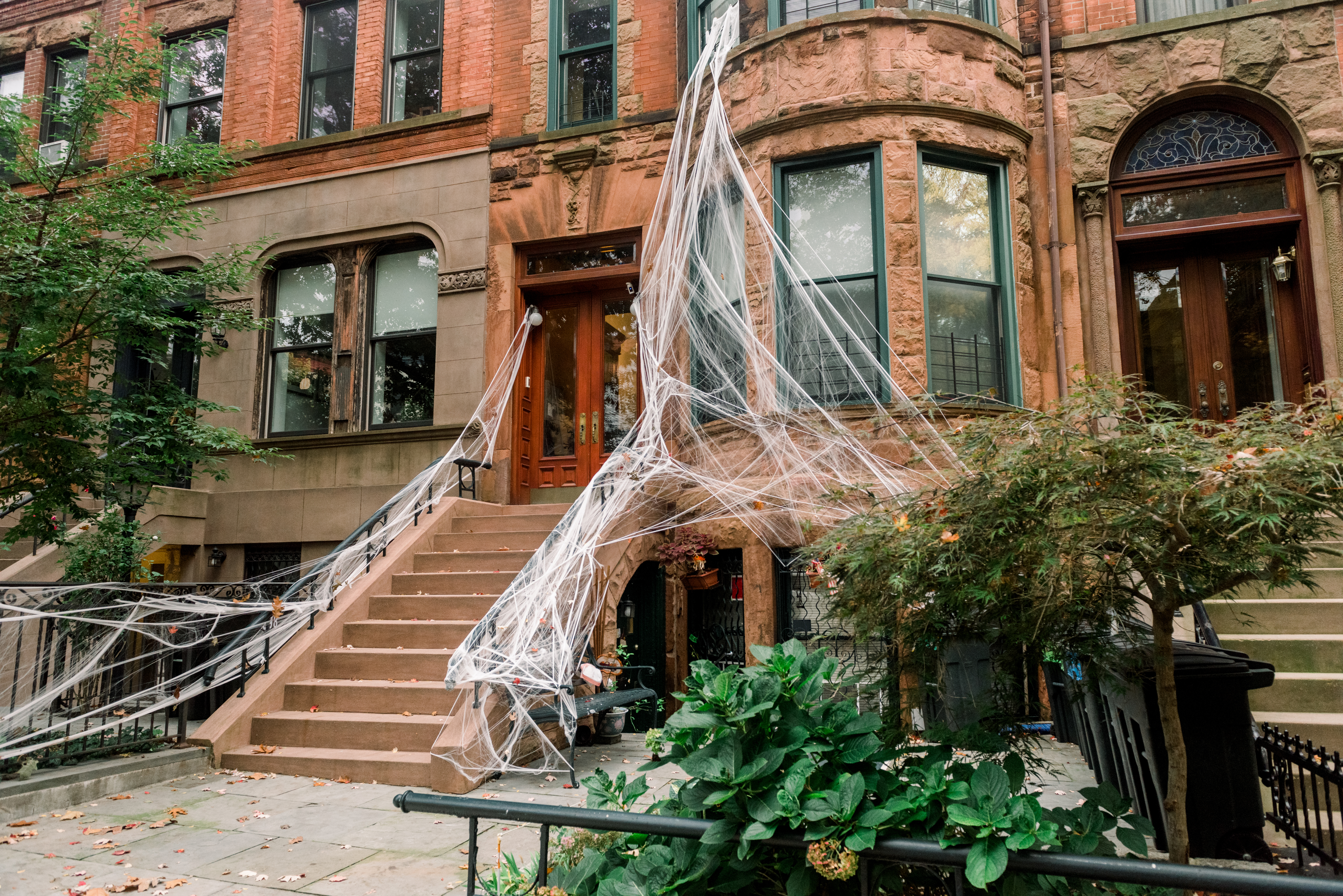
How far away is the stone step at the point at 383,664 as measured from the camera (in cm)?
820

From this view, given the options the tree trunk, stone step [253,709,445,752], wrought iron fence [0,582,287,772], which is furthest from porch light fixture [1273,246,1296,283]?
wrought iron fence [0,582,287,772]

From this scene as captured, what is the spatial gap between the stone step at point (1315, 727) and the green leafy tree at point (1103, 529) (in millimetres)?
3052

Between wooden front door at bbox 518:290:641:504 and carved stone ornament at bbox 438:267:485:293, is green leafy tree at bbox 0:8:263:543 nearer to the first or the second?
carved stone ornament at bbox 438:267:485:293

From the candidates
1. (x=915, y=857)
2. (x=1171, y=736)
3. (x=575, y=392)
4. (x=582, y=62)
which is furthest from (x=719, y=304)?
(x=915, y=857)

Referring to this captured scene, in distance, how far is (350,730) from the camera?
7.64m

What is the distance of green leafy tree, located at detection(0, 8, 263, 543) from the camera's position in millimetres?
8594

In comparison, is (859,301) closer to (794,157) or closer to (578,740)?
(794,157)

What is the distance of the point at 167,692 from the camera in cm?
789

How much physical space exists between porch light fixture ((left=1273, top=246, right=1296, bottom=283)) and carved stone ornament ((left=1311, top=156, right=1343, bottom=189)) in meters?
0.70

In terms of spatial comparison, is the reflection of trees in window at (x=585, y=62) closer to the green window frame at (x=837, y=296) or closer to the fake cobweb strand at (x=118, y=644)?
the green window frame at (x=837, y=296)

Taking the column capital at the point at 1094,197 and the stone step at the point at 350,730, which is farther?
the column capital at the point at 1094,197

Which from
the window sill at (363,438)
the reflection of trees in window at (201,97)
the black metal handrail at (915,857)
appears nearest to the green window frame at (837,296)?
the window sill at (363,438)

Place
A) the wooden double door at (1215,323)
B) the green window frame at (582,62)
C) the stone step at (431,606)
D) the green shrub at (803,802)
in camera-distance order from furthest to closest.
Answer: the green window frame at (582,62) → the wooden double door at (1215,323) → the stone step at (431,606) → the green shrub at (803,802)

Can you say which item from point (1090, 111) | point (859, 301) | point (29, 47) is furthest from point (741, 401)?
point (29, 47)
